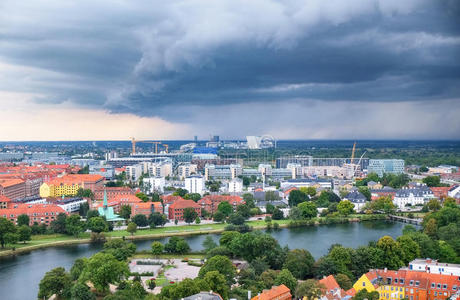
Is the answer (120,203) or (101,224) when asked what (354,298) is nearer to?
(101,224)

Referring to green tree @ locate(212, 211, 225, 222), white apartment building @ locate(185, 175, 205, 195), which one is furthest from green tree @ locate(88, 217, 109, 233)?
white apartment building @ locate(185, 175, 205, 195)

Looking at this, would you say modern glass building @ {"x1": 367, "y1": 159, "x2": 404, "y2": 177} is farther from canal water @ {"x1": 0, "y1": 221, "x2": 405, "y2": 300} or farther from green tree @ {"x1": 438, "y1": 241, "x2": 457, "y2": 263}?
green tree @ {"x1": 438, "y1": 241, "x2": 457, "y2": 263}

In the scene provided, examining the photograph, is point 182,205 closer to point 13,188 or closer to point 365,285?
point 13,188

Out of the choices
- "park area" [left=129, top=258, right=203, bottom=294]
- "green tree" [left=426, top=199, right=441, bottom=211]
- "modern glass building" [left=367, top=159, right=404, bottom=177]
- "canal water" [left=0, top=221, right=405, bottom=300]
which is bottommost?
"canal water" [left=0, top=221, right=405, bottom=300]

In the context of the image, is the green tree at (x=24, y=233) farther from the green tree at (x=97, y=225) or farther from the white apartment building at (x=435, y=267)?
the white apartment building at (x=435, y=267)

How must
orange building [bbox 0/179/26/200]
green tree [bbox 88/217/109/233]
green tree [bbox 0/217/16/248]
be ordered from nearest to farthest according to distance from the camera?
1. green tree [bbox 0/217/16/248]
2. green tree [bbox 88/217/109/233]
3. orange building [bbox 0/179/26/200]
